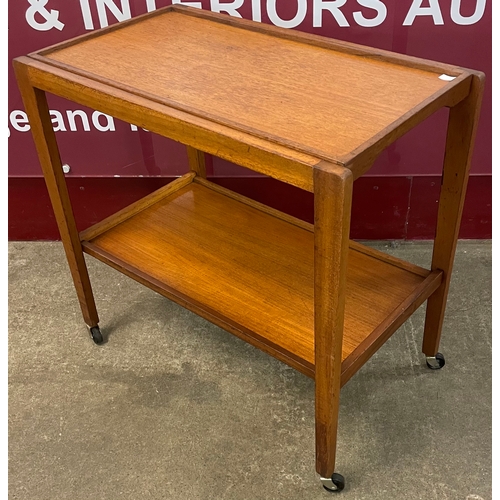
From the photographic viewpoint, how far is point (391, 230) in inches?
81.4

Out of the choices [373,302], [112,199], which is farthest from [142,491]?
[112,199]

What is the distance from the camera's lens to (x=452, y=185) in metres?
1.32

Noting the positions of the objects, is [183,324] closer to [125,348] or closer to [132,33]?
[125,348]

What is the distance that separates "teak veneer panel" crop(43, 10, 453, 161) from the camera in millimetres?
1061

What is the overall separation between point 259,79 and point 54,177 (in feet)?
1.87

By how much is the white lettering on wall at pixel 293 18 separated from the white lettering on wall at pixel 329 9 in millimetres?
30

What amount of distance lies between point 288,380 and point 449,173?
675 mm

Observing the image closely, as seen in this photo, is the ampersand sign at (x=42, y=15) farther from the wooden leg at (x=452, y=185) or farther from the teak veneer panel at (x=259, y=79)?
the wooden leg at (x=452, y=185)

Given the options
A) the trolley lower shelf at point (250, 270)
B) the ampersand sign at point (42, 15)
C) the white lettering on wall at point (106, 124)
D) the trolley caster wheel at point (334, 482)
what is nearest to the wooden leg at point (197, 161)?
the trolley lower shelf at point (250, 270)

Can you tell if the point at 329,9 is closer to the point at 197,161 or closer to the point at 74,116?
the point at 197,161

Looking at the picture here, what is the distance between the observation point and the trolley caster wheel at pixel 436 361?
5.32ft

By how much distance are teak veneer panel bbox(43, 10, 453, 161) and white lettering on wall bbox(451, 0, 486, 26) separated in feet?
1.60

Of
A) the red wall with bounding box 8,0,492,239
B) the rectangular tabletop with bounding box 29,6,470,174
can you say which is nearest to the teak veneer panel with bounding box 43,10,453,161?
the rectangular tabletop with bounding box 29,6,470,174

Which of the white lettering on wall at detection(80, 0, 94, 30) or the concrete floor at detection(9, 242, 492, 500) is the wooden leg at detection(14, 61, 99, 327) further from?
the white lettering on wall at detection(80, 0, 94, 30)
